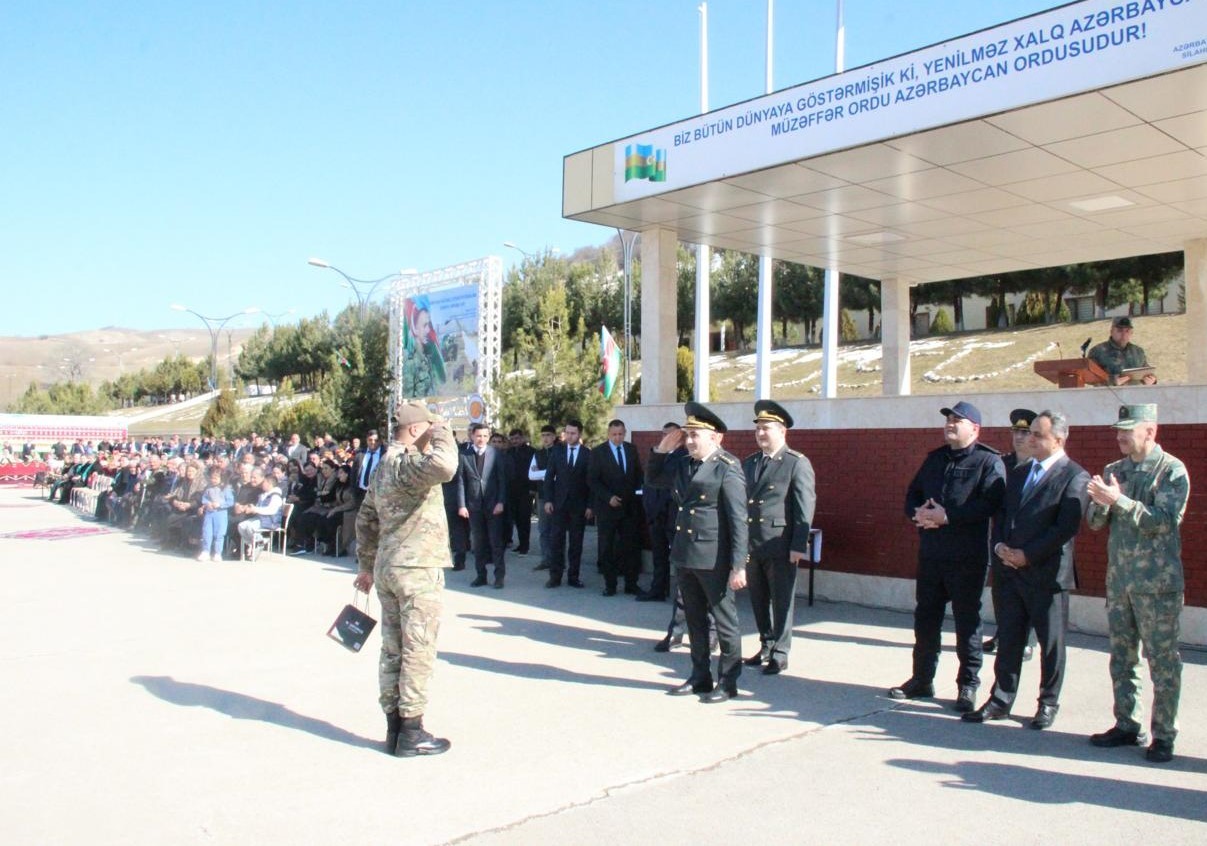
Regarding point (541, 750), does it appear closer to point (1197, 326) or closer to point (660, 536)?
point (660, 536)

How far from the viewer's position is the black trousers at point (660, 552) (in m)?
10.3

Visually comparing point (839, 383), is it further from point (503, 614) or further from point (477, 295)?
point (503, 614)

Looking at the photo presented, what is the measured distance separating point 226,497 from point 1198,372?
1309 centimetres

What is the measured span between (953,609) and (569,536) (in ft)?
18.6

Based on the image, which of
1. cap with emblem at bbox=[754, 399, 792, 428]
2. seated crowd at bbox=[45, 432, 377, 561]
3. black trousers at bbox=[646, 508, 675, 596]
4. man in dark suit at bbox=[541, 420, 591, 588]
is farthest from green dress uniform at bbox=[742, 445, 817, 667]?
seated crowd at bbox=[45, 432, 377, 561]

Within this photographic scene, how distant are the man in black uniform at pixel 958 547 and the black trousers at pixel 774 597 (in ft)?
3.14

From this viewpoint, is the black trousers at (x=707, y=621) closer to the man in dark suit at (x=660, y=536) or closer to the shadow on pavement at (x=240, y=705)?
the shadow on pavement at (x=240, y=705)

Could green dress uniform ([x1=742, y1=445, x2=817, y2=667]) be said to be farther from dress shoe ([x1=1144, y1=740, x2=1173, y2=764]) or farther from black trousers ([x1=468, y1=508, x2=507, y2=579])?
black trousers ([x1=468, y1=508, x2=507, y2=579])

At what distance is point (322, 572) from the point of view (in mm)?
13055

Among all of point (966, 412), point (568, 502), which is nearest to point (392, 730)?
point (966, 412)

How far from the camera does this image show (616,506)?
442 inches

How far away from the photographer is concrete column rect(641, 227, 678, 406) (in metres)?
12.6

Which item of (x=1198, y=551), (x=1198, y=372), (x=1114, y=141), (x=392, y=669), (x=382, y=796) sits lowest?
(x=382, y=796)

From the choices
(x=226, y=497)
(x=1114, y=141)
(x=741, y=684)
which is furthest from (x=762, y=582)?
(x=226, y=497)
